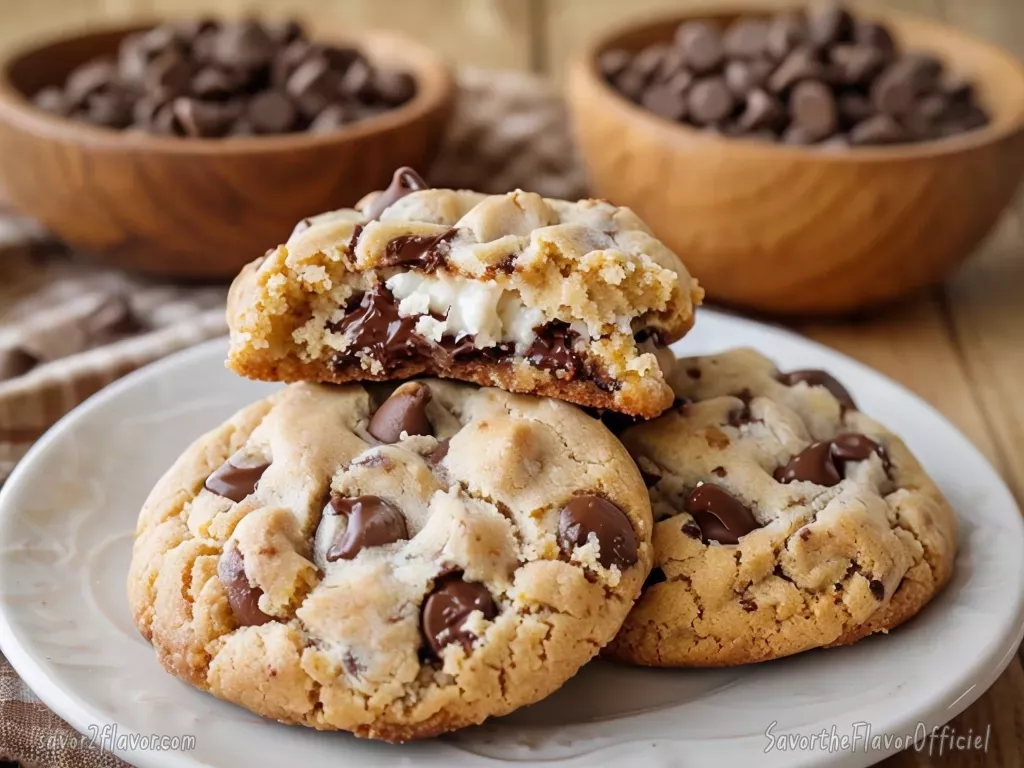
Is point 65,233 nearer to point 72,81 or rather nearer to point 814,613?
point 72,81

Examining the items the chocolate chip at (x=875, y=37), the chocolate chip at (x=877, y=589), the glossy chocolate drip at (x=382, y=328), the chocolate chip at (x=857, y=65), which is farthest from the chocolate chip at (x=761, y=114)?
the chocolate chip at (x=877, y=589)

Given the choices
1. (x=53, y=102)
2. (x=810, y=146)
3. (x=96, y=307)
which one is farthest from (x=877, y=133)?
(x=53, y=102)

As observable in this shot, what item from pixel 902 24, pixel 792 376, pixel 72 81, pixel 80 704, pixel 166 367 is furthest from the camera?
pixel 902 24

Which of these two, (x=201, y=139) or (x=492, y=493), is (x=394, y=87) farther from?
(x=492, y=493)

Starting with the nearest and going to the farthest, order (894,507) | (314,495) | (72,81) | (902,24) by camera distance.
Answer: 1. (314,495)
2. (894,507)
3. (72,81)
4. (902,24)

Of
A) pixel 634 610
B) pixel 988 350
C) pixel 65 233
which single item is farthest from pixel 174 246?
pixel 988 350

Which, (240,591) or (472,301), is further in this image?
(472,301)

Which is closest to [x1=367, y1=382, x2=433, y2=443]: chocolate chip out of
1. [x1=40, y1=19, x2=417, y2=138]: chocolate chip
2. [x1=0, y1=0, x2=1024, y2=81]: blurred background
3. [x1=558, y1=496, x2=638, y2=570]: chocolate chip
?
[x1=558, y1=496, x2=638, y2=570]: chocolate chip
